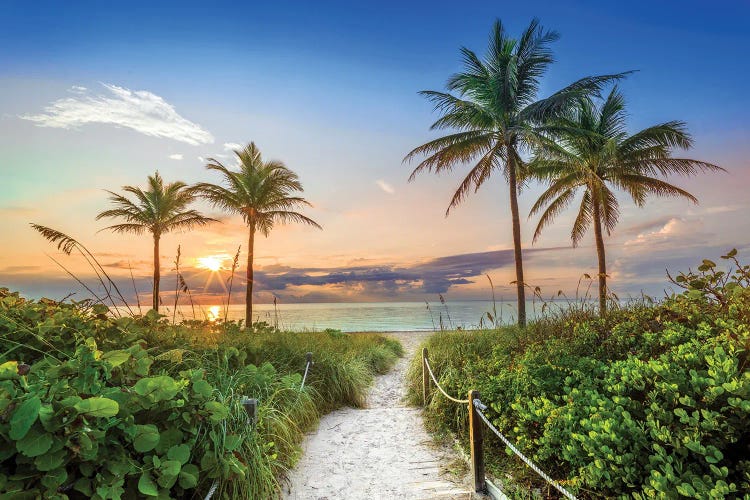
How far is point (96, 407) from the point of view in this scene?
208 centimetres

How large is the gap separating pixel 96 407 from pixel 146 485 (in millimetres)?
550

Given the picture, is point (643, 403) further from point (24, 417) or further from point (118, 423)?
point (24, 417)

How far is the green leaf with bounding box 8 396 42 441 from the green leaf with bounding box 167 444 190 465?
0.78m

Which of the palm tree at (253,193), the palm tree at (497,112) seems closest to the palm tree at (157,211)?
the palm tree at (253,193)

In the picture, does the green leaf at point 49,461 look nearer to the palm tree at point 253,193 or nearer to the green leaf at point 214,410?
the green leaf at point 214,410

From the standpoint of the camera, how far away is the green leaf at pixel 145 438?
7.66ft

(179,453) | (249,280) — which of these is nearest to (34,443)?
(179,453)

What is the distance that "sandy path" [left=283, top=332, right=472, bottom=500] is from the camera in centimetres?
414

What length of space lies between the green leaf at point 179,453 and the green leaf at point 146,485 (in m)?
0.15

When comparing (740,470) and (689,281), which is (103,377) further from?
(689,281)

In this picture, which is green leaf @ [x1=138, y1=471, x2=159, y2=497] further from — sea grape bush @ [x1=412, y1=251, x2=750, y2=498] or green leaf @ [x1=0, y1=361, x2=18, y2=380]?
sea grape bush @ [x1=412, y1=251, x2=750, y2=498]

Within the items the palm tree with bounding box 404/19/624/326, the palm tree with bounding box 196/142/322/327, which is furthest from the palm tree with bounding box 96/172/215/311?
the palm tree with bounding box 404/19/624/326

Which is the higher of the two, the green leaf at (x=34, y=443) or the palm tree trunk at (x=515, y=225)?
the palm tree trunk at (x=515, y=225)

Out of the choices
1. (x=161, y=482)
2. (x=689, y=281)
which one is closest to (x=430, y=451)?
(x=161, y=482)
